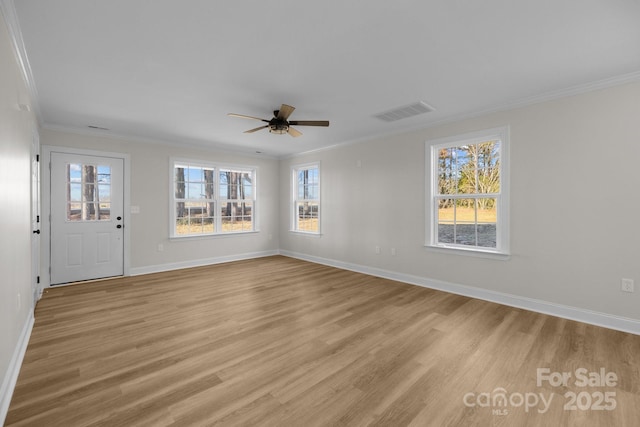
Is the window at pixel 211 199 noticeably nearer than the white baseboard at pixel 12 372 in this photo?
No

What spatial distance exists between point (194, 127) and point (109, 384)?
3.75m

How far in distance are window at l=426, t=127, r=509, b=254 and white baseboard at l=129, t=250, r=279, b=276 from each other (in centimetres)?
412

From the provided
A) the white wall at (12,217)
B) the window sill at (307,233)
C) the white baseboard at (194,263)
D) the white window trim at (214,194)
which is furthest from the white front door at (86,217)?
the window sill at (307,233)

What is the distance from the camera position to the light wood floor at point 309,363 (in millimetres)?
1744

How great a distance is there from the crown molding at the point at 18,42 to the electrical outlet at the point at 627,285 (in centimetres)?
557

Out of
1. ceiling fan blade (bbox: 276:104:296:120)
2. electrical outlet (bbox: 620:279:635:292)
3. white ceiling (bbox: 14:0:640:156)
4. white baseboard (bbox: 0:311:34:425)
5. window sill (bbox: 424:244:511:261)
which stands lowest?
white baseboard (bbox: 0:311:34:425)

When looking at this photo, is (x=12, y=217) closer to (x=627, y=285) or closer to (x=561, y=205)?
A: (x=561, y=205)

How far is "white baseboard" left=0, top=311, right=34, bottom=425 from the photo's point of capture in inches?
67.5

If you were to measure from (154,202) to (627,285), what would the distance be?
22.4 feet

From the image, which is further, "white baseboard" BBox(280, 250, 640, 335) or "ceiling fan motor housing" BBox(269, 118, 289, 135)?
"ceiling fan motor housing" BBox(269, 118, 289, 135)

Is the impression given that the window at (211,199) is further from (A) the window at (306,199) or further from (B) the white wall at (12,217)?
(B) the white wall at (12,217)

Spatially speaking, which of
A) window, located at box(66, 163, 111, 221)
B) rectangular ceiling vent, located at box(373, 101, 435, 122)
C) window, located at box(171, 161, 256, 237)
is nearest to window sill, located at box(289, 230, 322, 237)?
window, located at box(171, 161, 256, 237)

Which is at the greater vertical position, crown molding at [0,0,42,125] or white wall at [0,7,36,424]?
crown molding at [0,0,42,125]

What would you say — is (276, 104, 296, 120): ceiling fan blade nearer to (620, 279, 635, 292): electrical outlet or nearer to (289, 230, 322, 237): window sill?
(289, 230, 322, 237): window sill
